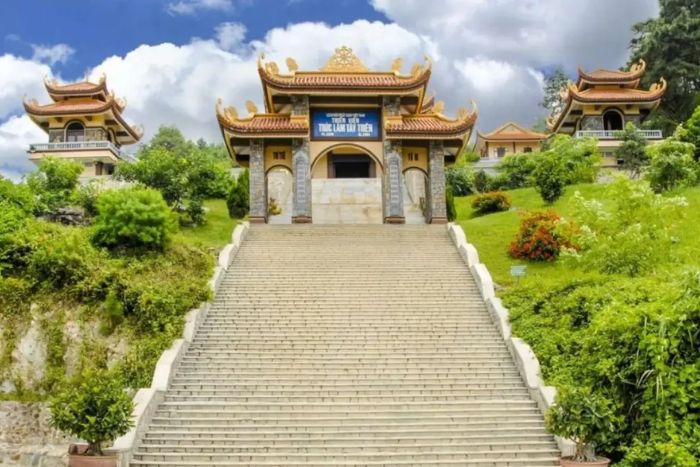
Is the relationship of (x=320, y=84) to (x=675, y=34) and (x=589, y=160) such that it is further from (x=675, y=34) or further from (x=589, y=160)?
(x=675, y=34)

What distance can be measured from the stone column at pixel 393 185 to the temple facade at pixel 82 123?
2177cm

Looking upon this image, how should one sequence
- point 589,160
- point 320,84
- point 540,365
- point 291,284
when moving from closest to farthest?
point 540,365 → point 291,284 → point 320,84 → point 589,160

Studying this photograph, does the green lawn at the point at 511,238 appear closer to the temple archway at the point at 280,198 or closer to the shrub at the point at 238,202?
the shrub at the point at 238,202

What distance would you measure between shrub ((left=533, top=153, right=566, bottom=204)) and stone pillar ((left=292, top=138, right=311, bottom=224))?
8.37 m

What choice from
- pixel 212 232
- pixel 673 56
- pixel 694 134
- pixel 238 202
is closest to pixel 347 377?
pixel 212 232

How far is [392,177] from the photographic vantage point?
75.1ft

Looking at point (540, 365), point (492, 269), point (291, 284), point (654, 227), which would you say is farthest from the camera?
point (492, 269)

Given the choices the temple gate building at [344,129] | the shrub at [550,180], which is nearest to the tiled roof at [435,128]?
the temple gate building at [344,129]

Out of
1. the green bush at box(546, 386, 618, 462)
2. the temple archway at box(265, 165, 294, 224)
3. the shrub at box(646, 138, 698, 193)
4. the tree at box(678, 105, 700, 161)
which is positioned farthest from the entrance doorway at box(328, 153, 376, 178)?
the green bush at box(546, 386, 618, 462)

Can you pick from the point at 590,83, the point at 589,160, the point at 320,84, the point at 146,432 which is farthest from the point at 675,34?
the point at 146,432

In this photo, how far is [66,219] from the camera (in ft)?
66.9

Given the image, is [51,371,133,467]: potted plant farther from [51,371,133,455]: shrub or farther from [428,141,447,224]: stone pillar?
[428,141,447,224]: stone pillar

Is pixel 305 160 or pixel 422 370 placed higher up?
pixel 305 160

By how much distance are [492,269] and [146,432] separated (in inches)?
395
